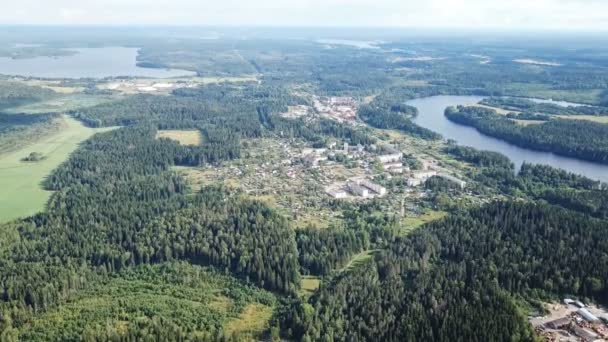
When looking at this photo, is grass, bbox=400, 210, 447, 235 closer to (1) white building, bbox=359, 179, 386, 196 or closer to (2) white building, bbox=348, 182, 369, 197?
(1) white building, bbox=359, 179, 386, 196

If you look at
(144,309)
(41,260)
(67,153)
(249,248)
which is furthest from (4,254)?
(67,153)

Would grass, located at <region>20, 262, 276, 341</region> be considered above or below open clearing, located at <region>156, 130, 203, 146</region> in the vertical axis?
below

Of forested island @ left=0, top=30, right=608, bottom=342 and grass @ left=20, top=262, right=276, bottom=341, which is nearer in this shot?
grass @ left=20, top=262, right=276, bottom=341

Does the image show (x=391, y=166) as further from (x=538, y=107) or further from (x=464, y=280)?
(x=538, y=107)

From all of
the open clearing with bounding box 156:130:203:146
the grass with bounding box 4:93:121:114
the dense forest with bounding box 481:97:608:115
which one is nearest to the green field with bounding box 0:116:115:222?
the open clearing with bounding box 156:130:203:146

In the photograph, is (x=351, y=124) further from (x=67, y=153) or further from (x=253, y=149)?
(x=67, y=153)

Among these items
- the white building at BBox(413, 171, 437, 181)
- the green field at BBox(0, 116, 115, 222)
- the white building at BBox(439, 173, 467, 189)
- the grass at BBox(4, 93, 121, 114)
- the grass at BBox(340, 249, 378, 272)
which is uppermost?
the grass at BBox(4, 93, 121, 114)

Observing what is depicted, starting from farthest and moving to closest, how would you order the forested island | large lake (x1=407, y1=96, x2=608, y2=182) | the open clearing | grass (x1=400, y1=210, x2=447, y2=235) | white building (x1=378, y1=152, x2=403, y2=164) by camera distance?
the open clearing < white building (x1=378, y1=152, x2=403, y2=164) < large lake (x1=407, y1=96, x2=608, y2=182) < grass (x1=400, y1=210, x2=447, y2=235) < the forested island

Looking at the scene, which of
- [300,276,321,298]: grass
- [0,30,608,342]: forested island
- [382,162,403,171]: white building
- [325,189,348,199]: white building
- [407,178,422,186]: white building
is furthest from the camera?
[382,162,403,171]: white building
